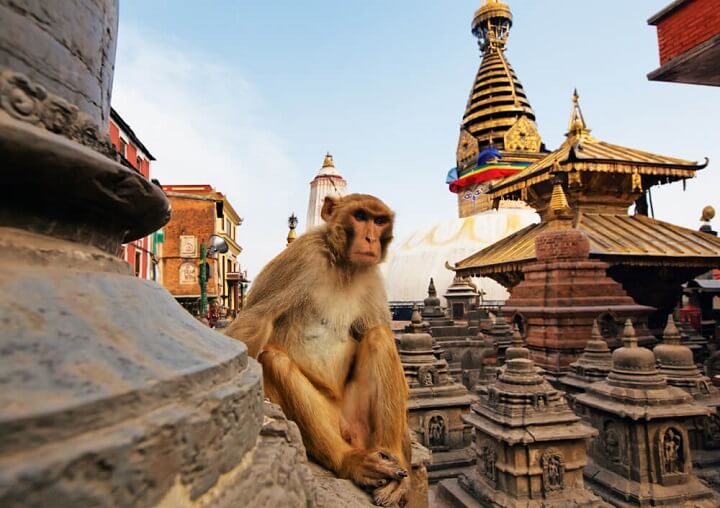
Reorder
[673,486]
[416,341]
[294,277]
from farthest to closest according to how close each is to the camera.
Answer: [416,341] < [673,486] < [294,277]

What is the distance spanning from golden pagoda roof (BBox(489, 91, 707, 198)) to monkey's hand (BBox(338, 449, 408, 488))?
10997mm

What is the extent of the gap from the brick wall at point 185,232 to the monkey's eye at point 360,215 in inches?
765

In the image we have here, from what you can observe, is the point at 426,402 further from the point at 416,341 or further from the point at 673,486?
the point at 673,486

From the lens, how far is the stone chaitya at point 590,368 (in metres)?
6.18

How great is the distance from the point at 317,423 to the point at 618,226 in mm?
11662

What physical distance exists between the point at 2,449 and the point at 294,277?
190 cm

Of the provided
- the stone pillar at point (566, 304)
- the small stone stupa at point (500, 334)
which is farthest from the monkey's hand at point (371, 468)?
the small stone stupa at point (500, 334)

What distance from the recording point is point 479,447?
453cm

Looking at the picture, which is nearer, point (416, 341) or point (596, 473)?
point (596, 473)

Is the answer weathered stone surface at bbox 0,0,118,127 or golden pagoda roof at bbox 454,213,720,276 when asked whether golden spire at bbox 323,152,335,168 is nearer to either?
golden pagoda roof at bbox 454,213,720,276

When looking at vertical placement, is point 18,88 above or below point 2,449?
above

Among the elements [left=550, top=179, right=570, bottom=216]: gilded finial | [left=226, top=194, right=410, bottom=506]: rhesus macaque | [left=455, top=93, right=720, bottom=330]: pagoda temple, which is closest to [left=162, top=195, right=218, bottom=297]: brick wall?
[left=455, top=93, right=720, bottom=330]: pagoda temple

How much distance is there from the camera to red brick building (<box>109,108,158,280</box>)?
12.3 meters

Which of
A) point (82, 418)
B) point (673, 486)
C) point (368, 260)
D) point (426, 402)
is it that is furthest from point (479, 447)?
point (82, 418)
